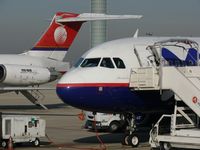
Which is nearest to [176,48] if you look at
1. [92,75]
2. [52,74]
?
[92,75]

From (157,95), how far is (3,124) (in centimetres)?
486

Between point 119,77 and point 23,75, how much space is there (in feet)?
62.2

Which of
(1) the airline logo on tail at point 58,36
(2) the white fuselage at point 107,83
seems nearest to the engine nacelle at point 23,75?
(1) the airline logo on tail at point 58,36

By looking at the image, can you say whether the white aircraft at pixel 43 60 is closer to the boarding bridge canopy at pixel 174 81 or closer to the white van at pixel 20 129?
the white van at pixel 20 129

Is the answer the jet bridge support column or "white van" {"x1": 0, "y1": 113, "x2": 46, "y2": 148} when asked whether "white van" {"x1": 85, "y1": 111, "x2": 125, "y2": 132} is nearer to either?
"white van" {"x1": 0, "y1": 113, "x2": 46, "y2": 148}

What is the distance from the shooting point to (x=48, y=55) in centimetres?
3741

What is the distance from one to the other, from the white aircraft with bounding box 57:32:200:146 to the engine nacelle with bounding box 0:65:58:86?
17648mm

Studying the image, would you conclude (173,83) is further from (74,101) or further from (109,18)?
(109,18)

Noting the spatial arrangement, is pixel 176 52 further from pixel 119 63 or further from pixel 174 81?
pixel 174 81

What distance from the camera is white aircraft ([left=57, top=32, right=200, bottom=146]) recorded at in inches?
→ 639

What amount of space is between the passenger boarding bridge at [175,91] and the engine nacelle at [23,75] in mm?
18988

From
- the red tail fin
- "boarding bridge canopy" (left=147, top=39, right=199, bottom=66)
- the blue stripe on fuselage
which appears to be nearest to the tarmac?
the blue stripe on fuselage

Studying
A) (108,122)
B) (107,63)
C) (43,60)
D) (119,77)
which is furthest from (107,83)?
(43,60)

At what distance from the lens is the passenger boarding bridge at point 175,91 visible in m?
15.1
